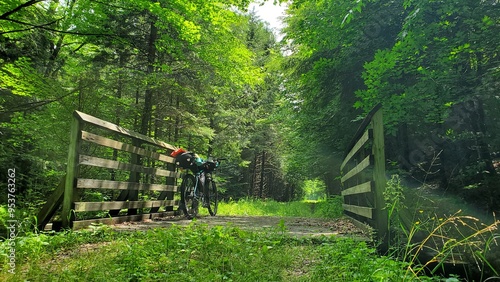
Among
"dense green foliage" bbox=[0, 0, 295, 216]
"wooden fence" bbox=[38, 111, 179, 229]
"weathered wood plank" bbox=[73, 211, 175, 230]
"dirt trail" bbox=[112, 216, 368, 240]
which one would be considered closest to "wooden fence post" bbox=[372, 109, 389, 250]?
"dirt trail" bbox=[112, 216, 368, 240]

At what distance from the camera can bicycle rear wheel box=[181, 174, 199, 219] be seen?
7004 millimetres

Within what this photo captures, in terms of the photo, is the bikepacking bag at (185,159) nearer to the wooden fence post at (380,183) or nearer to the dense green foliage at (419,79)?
the dense green foliage at (419,79)

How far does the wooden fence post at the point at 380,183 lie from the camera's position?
12.6 feet

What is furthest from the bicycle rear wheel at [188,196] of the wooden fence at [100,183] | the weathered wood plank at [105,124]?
the weathered wood plank at [105,124]

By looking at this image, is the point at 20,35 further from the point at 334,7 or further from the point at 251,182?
the point at 251,182

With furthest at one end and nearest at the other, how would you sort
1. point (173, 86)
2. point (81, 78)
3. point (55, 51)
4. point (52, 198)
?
point (55, 51)
point (173, 86)
point (81, 78)
point (52, 198)

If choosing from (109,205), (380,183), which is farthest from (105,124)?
(380,183)

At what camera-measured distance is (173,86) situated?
1131cm

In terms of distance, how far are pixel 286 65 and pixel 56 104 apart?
8336 millimetres

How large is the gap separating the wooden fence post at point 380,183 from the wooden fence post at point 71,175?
3.73 metres

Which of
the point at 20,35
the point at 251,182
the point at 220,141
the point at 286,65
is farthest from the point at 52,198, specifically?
the point at 251,182

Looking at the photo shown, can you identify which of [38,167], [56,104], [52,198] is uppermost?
[56,104]

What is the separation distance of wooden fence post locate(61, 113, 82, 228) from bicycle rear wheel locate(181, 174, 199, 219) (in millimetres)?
2767

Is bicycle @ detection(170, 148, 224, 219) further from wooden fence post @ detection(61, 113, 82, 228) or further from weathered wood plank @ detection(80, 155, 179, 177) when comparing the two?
wooden fence post @ detection(61, 113, 82, 228)
